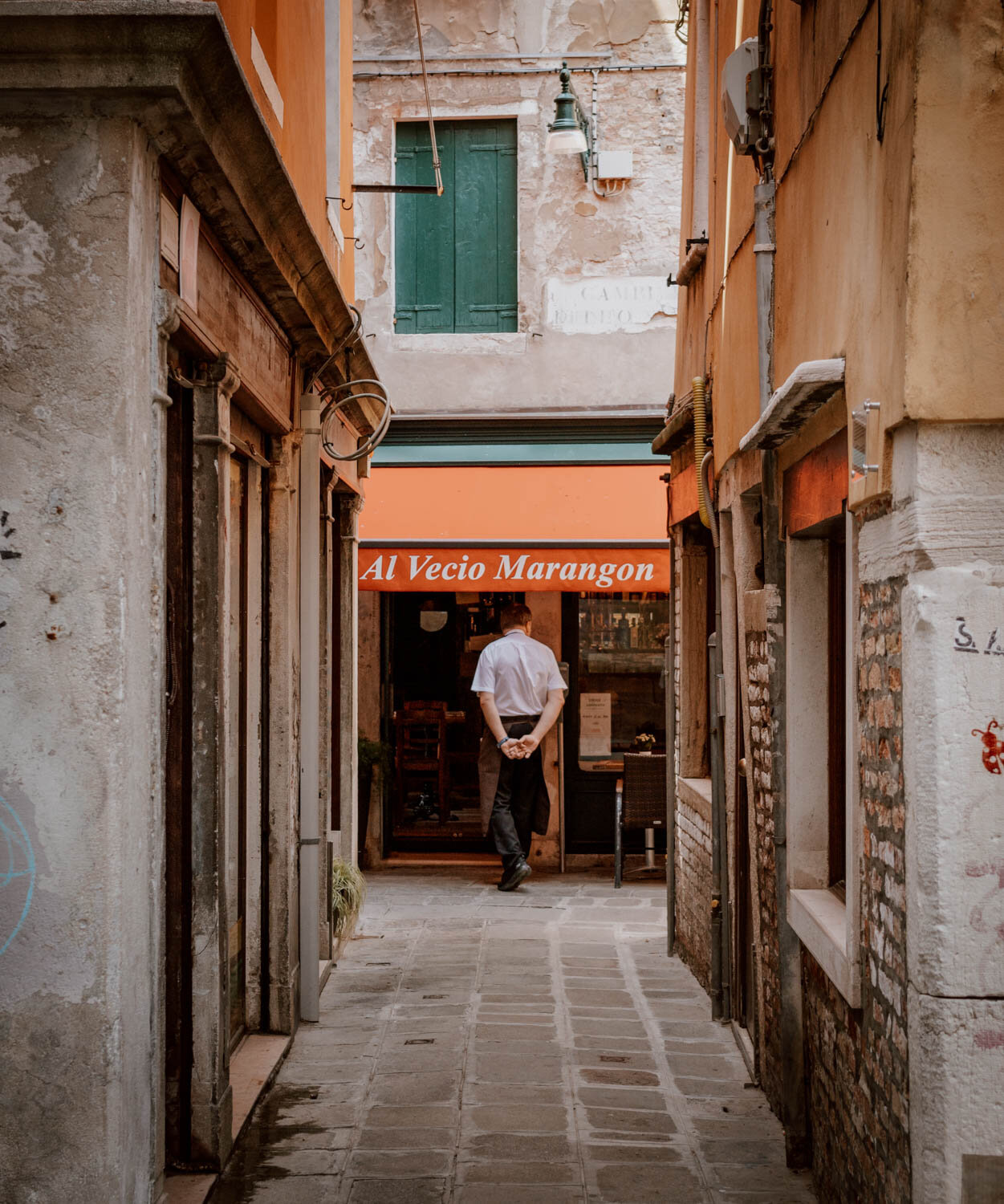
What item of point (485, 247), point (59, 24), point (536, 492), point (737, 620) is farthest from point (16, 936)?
point (485, 247)

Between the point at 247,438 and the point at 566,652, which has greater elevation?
the point at 247,438

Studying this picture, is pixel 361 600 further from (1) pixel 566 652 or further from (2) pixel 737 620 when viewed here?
(2) pixel 737 620

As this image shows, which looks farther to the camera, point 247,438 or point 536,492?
point 536,492

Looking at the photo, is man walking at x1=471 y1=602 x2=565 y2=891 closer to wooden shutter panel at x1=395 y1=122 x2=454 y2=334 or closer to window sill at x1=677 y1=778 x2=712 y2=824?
window sill at x1=677 y1=778 x2=712 y2=824

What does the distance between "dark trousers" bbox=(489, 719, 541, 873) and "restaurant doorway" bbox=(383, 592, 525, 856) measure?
1599 mm

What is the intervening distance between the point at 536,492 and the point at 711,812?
4.63 m

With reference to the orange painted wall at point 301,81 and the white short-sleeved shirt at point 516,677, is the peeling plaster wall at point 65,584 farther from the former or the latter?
the white short-sleeved shirt at point 516,677

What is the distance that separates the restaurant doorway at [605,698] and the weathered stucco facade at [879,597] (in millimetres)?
5882

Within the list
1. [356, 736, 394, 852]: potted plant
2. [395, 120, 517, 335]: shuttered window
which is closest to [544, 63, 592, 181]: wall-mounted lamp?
[395, 120, 517, 335]: shuttered window

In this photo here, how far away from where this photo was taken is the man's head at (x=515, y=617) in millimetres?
10875

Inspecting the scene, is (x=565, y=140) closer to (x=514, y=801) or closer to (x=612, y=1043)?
(x=514, y=801)

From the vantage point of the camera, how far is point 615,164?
11.9m

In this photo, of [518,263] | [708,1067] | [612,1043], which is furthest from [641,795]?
[518,263]

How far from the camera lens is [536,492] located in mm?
11477
